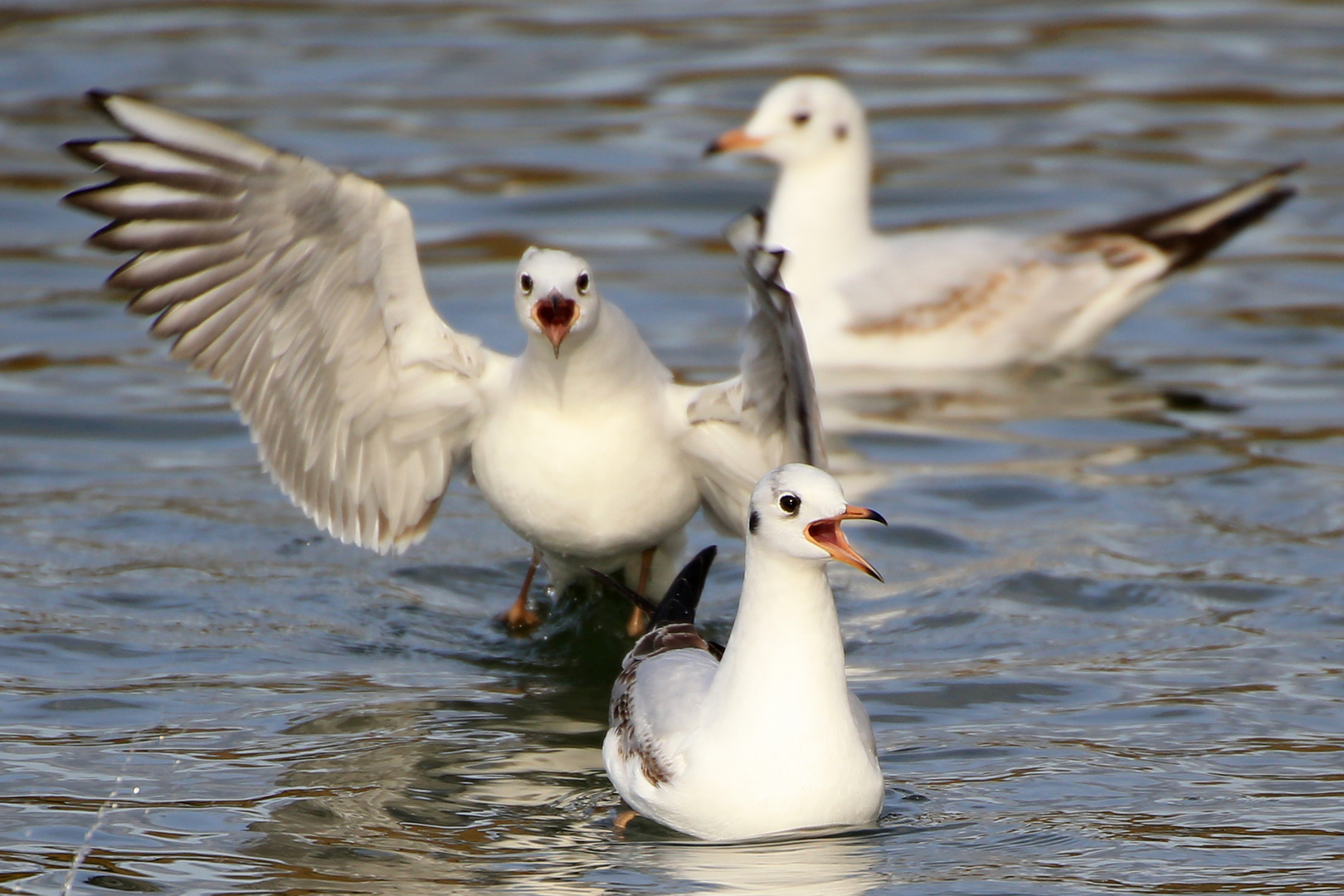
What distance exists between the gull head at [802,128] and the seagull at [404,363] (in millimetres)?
4911

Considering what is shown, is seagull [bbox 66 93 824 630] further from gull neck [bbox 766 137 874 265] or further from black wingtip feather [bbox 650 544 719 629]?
gull neck [bbox 766 137 874 265]

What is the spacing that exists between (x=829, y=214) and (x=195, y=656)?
5.57 m

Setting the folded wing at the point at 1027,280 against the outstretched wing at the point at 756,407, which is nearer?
the outstretched wing at the point at 756,407

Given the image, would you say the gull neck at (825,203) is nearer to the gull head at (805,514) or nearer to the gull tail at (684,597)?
the gull tail at (684,597)

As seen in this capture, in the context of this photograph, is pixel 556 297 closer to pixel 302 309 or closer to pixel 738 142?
pixel 302 309

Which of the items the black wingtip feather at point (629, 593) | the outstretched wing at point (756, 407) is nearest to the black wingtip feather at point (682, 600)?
the black wingtip feather at point (629, 593)

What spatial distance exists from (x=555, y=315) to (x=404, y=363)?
83 centimetres

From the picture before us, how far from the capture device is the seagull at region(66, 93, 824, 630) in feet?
22.0

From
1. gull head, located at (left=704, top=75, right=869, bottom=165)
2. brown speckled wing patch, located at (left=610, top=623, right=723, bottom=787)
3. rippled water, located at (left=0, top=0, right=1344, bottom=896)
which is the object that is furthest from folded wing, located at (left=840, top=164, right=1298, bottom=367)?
brown speckled wing patch, located at (left=610, top=623, right=723, bottom=787)

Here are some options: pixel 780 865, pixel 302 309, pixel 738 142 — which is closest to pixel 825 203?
pixel 738 142

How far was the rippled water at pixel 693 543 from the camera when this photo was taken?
18.5 feet

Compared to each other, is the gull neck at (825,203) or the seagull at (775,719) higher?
the gull neck at (825,203)

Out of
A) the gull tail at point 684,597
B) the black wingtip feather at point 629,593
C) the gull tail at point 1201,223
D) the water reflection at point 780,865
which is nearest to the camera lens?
the water reflection at point 780,865

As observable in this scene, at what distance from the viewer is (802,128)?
474 inches
